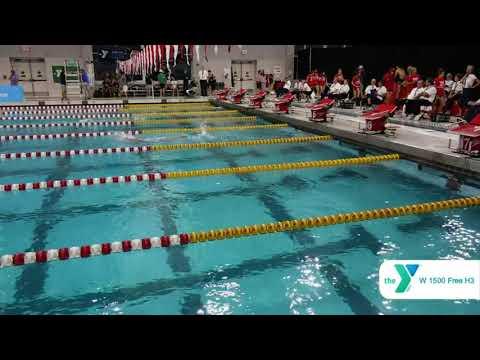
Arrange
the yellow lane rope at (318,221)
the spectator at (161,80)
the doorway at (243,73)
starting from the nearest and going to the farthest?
the yellow lane rope at (318,221) < the spectator at (161,80) < the doorway at (243,73)

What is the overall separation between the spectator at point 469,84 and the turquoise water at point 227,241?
11.8 feet

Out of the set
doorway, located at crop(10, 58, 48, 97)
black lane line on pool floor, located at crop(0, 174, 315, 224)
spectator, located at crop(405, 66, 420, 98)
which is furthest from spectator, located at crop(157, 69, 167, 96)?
black lane line on pool floor, located at crop(0, 174, 315, 224)

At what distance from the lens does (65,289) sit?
Result: 3170 millimetres

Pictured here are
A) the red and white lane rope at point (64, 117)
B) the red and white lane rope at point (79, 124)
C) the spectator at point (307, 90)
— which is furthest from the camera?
the spectator at point (307, 90)

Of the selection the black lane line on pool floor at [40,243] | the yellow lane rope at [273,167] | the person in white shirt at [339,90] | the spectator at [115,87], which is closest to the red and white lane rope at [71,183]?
the black lane line on pool floor at [40,243]

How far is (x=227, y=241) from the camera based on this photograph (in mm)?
4016

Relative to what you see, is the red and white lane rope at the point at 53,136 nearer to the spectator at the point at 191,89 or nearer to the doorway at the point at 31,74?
the spectator at the point at 191,89

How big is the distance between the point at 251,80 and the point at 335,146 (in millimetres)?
16707

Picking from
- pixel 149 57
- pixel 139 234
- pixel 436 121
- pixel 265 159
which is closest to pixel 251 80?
pixel 149 57

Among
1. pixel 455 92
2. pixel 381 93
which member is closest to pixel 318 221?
pixel 455 92

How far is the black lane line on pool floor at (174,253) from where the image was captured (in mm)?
2965
